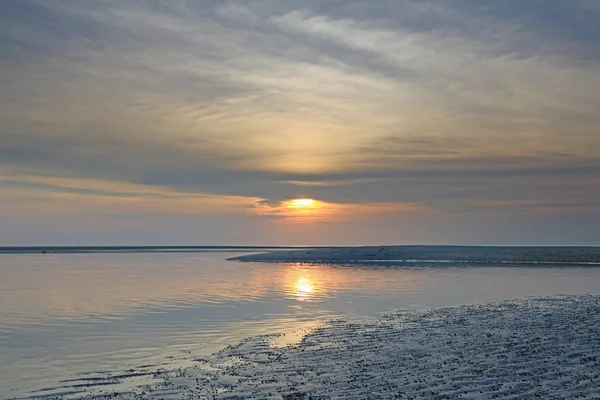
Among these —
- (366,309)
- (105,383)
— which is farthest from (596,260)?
(105,383)

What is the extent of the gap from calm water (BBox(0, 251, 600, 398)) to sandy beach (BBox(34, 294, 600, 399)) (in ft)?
8.95

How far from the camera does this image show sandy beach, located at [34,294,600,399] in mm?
14891

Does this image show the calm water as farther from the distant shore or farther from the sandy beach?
the distant shore

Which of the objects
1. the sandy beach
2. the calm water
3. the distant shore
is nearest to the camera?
the sandy beach

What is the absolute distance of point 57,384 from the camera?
54.6ft

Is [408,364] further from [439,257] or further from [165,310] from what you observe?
[439,257]

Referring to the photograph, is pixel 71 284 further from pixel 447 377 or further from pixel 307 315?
pixel 447 377

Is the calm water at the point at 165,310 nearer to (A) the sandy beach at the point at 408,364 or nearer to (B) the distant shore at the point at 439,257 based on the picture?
(A) the sandy beach at the point at 408,364

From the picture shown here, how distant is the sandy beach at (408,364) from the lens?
1489cm

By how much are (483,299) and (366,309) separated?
970cm

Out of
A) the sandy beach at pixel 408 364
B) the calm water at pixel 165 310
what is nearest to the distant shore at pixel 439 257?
the calm water at pixel 165 310

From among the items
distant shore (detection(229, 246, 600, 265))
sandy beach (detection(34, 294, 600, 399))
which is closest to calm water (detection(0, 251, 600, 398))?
sandy beach (detection(34, 294, 600, 399))

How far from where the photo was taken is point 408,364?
702 inches

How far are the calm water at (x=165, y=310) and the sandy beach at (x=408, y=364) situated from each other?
2729 mm
